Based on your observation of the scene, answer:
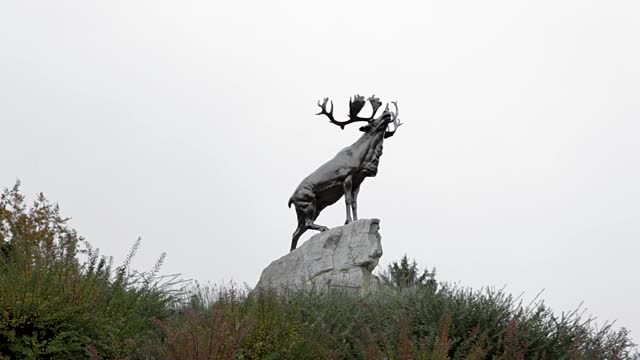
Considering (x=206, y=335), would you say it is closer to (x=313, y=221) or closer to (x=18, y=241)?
(x=18, y=241)

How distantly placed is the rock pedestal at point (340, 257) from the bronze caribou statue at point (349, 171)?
51 cm

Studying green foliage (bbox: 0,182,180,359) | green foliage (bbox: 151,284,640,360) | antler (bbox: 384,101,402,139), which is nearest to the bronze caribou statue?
antler (bbox: 384,101,402,139)

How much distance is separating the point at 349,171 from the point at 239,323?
7094 millimetres

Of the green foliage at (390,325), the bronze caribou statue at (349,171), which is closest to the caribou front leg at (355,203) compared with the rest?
the bronze caribou statue at (349,171)

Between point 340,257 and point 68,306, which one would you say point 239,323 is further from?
point 340,257

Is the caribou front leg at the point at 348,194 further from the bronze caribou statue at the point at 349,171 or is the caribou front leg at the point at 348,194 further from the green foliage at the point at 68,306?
the green foliage at the point at 68,306

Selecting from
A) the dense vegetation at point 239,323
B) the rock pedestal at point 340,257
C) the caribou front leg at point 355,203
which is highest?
the caribou front leg at point 355,203

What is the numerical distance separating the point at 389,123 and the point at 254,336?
24.7ft

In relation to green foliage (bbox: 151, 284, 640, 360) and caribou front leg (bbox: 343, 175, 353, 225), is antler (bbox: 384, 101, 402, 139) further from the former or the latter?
green foliage (bbox: 151, 284, 640, 360)

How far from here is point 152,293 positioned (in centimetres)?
695

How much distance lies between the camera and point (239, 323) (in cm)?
538

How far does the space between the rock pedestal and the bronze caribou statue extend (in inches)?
20.1

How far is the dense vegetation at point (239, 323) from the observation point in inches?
193

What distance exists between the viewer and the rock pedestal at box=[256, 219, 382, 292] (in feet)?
37.0
